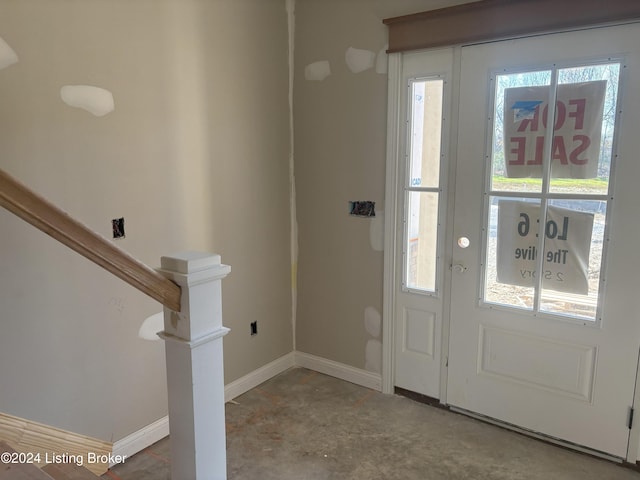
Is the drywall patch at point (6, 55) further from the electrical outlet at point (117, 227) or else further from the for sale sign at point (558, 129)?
the for sale sign at point (558, 129)

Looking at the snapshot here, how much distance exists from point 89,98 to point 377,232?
170 cm

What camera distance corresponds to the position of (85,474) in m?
1.39

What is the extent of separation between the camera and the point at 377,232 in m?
2.92

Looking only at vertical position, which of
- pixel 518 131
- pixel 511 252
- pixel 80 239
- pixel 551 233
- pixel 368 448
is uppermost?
pixel 518 131

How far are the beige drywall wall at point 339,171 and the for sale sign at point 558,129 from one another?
737 millimetres

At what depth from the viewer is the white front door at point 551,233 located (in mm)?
2154

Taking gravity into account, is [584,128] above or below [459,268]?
above

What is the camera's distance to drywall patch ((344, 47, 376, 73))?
280 cm

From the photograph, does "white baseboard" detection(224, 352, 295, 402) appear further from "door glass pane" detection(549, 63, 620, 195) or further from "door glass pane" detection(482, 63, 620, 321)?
"door glass pane" detection(549, 63, 620, 195)

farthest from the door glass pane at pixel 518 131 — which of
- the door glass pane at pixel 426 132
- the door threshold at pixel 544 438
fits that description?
the door threshold at pixel 544 438

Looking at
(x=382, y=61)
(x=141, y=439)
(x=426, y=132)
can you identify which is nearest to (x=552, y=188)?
(x=426, y=132)

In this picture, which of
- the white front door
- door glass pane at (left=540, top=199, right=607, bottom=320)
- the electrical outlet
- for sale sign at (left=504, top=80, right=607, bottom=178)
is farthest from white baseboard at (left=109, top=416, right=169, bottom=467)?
for sale sign at (left=504, top=80, right=607, bottom=178)

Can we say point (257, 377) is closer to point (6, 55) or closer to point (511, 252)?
point (511, 252)

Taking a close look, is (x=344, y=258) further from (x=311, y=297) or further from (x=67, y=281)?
(x=67, y=281)
